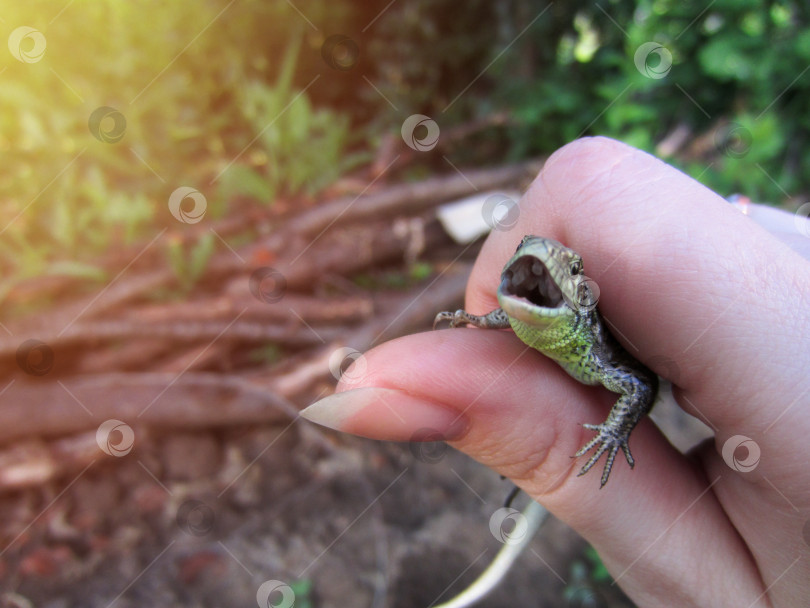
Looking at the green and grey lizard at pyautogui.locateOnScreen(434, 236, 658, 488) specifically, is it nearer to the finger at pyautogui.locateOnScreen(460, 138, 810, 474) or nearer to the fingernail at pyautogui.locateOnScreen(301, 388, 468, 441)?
the finger at pyautogui.locateOnScreen(460, 138, 810, 474)

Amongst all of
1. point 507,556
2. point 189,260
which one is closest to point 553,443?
point 507,556

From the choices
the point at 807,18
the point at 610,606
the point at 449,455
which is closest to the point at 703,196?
the point at 610,606

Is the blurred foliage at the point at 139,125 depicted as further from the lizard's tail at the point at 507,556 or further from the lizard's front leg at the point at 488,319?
the lizard's tail at the point at 507,556

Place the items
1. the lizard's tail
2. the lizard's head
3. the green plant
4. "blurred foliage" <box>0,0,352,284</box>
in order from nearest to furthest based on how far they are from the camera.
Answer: the lizard's head → the lizard's tail → the green plant → "blurred foliage" <box>0,0,352,284</box>

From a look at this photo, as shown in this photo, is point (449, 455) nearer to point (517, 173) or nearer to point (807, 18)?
point (517, 173)

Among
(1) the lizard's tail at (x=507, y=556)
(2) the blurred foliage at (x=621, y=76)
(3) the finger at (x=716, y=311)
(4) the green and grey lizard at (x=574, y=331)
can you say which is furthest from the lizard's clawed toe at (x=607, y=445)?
(2) the blurred foliage at (x=621, y=76)

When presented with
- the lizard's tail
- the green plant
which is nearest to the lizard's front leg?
the lizard's tail
